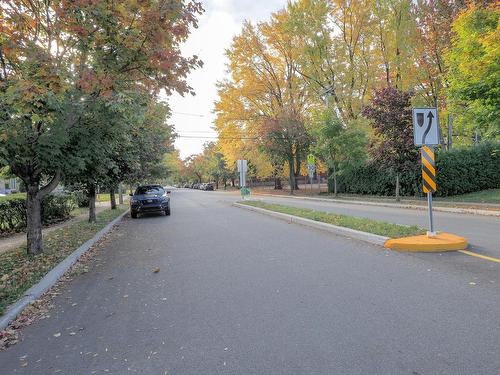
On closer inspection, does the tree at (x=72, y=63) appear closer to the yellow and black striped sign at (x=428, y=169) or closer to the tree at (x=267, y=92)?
the yellow and black striped sign at (x=428, y=169)

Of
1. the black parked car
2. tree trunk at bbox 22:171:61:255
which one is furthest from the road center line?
the black parked car

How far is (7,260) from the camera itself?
8.33m

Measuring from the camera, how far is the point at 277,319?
4.23 metres

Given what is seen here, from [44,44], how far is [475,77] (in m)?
15.5

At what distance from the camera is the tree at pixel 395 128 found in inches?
792

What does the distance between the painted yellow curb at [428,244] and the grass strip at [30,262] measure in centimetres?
669

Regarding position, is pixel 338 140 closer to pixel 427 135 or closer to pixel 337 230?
pixel 337 230

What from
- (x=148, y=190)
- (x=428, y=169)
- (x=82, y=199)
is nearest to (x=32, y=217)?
(x=428, y=169)

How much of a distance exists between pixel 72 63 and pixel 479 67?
48.8 feet

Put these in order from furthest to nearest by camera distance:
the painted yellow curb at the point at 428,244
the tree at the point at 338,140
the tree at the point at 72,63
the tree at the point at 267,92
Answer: the tree at the point at 267,92 → the tree at the point at 338,140 → the painted yellow curb at the point at 428,244 → the tree at the point at 72,63

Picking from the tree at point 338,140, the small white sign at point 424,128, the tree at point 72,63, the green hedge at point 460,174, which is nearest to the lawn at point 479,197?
the green hedge at point 460,174

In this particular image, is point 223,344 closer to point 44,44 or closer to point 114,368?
point 114,368

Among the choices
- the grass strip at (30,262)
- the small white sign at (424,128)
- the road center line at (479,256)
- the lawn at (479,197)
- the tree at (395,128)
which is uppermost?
the tree at (395,128)

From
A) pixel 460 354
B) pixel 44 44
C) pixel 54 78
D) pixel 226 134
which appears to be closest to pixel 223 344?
pixel 460 354
